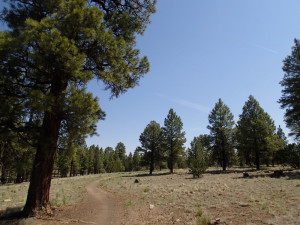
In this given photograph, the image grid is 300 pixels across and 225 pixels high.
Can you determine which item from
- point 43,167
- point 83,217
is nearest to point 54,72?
point 43,167

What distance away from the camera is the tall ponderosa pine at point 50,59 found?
650 centimetres

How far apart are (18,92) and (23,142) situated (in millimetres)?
2150

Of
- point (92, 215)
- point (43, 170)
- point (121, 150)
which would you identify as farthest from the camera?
point (121, 150)

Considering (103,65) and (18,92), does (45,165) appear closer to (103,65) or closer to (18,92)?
(18,92)

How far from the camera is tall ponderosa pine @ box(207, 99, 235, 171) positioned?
3431 cm

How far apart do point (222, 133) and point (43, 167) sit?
32.2m

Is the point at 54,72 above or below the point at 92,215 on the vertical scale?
above

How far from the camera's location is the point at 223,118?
3534cm

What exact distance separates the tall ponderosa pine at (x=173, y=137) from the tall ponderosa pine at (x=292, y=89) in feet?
62.5

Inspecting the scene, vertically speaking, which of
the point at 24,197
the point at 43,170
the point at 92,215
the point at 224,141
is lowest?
the point at 24,197

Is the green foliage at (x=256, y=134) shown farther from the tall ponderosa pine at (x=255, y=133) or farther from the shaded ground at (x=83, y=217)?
the shaded ground at (x=83, y=217)

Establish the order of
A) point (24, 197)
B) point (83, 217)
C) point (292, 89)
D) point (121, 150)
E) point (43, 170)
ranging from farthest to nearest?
point (121, 150) → point (292, 89) → point (24, 197) → point (83, 217) → point (43, 170)

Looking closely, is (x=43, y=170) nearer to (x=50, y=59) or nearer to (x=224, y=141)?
(x=50, y=59)

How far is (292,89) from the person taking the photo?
71.2ft
